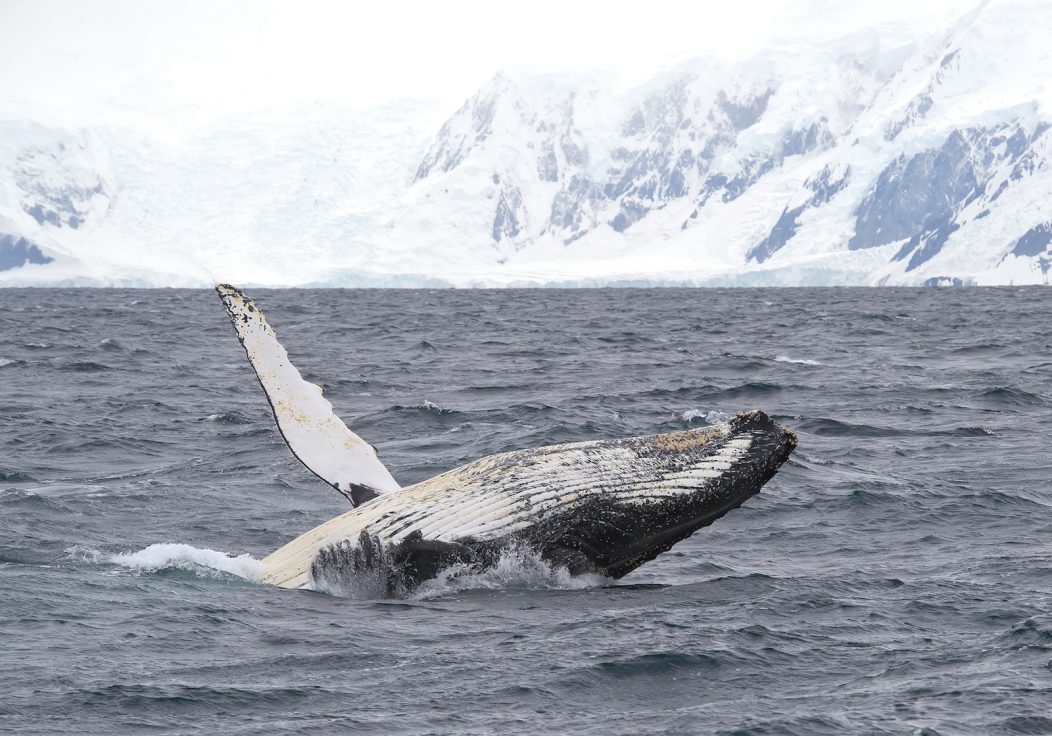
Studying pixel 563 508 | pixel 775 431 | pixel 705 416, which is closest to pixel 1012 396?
pixel 705 416

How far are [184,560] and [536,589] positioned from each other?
11.7ft

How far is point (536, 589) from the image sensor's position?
10.7 metres

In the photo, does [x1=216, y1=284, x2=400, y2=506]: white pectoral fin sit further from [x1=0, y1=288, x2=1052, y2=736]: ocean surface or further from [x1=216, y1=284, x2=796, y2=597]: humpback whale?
[x1=0, y1=288, x2=1052, y2=736]: ocean surface

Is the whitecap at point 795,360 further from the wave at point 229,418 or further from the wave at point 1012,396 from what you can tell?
the wave at point 229,418

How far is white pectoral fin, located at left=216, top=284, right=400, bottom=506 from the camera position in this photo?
11.6 meters

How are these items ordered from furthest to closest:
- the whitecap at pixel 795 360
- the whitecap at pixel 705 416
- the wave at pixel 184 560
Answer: the whitecap at pixel 795 360
the whitecap at pixel 705 416
the wave at pixel 184 560

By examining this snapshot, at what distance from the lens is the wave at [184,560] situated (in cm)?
1182

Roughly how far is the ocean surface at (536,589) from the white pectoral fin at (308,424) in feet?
3.58

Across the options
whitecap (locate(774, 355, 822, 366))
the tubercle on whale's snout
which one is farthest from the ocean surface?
whitecap (locate(774, 355, 822, 366))

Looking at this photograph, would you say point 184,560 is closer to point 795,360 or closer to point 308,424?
point 308,424

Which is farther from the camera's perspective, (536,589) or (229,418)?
(229,418)

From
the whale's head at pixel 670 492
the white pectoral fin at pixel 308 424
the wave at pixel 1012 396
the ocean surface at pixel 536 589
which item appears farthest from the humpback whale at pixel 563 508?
the wave at pixel 1012 396

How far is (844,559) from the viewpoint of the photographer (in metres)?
12.6

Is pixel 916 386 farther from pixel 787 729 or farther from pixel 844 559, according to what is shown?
pixel 787 729
